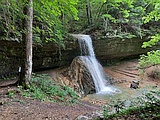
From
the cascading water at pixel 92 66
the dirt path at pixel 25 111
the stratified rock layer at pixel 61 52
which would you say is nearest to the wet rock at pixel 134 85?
the cascading water at pixel 92 66

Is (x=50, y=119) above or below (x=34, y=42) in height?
below

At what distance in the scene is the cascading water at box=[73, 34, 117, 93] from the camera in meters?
9.97

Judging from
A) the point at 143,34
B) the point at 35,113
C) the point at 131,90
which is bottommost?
the point at 131,90

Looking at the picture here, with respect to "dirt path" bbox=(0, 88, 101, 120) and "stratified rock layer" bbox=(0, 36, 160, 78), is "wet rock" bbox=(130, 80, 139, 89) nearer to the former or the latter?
"stratified rock layer" bbox=(0, 36, 160, 78)

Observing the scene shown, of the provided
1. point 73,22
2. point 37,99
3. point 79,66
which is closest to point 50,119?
point 37,99

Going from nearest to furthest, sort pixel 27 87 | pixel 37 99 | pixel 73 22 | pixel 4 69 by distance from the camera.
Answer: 1. pixel 37 99
2. pixel 27 87
3. pixel 4 69
4. pixel 73 22

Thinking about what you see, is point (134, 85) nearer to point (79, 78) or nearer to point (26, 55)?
point (79, 78)

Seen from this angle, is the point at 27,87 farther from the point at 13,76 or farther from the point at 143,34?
the point at 143,34

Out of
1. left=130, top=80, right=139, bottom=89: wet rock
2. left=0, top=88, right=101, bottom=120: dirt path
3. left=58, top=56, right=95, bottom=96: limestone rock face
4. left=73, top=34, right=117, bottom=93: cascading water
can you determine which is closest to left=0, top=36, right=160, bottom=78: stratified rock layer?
left=73, top=34, right=117, bottom=93: cascading water

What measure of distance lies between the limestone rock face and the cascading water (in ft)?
1.33

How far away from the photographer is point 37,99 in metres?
5.73

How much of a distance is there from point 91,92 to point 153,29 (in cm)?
736

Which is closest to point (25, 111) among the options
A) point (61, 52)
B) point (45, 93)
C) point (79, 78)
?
point (45, 93)

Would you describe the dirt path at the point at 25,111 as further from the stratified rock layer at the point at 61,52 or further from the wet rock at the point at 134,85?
the wet rock at the point at 134,85
